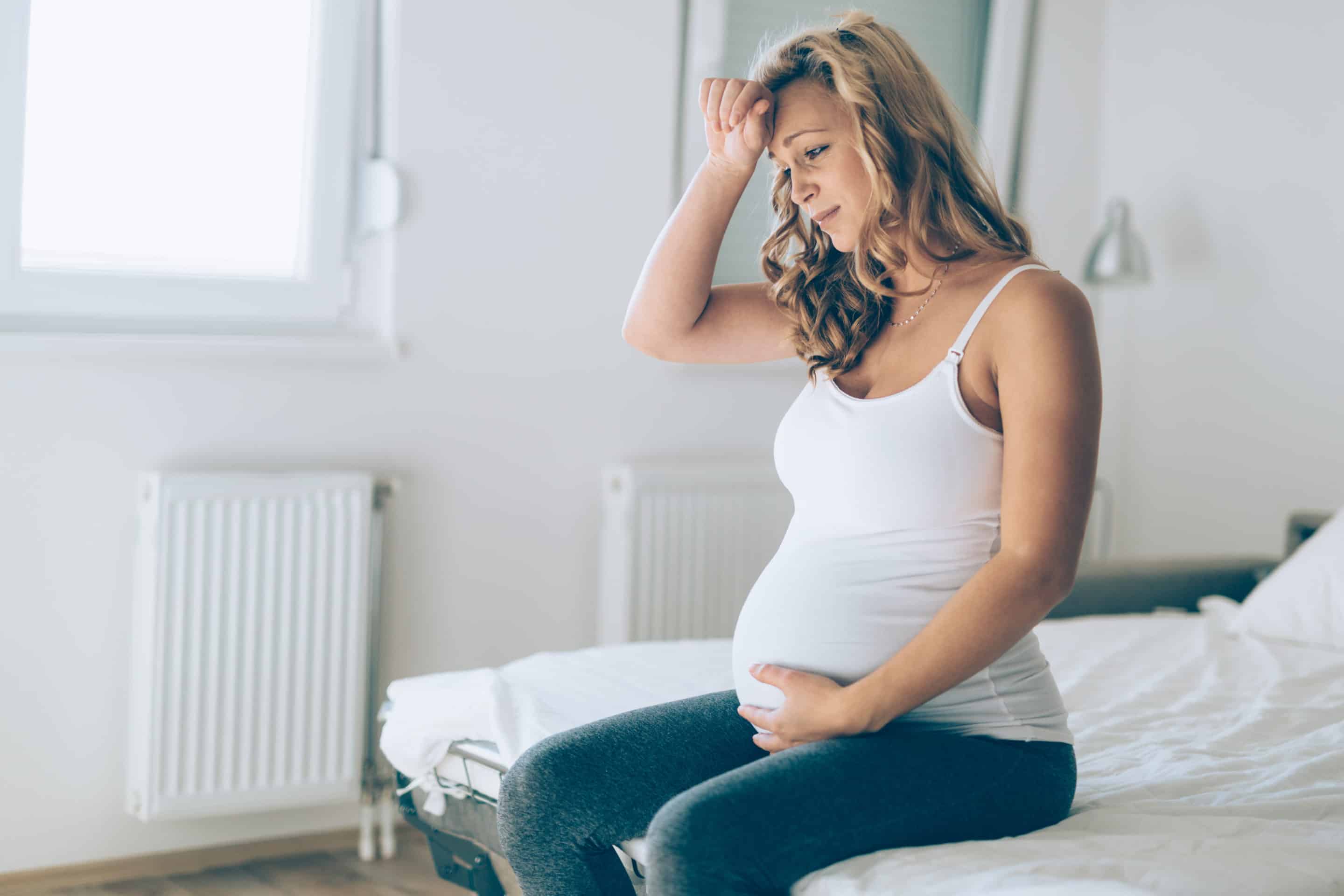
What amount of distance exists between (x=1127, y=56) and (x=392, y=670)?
2.39 metres

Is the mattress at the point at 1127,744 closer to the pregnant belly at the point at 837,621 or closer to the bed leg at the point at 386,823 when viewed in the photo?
the pregnant belly at the point at 837,621

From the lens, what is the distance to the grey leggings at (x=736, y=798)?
0.93m

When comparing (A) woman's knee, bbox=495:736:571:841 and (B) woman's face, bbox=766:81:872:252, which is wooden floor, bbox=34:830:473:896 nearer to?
(A) woman's knee, bbox=495:736:571:841

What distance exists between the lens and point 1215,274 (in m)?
2.86

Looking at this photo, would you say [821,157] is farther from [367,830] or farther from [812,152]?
[367,830]

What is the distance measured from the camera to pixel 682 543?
2.56 metres

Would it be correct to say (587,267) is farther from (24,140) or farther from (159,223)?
(24,140)

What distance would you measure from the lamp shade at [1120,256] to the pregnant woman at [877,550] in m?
1.78

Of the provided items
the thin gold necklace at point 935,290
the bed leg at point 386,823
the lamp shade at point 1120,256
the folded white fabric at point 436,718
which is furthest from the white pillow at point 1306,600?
the bed leg at point 386,823

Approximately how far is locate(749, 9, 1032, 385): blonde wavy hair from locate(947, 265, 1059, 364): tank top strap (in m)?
0.08

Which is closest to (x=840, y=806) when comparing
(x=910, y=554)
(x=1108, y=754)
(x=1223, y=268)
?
(x=910, y=554)

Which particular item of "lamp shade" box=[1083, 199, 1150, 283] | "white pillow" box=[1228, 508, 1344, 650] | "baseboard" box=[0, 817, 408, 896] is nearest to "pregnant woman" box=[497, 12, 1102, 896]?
"white pillow" box=[1228, 508, 1344, 650]

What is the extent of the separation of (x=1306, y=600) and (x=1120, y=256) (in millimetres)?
1086

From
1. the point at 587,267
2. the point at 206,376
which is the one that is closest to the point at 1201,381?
the point at 587,267
